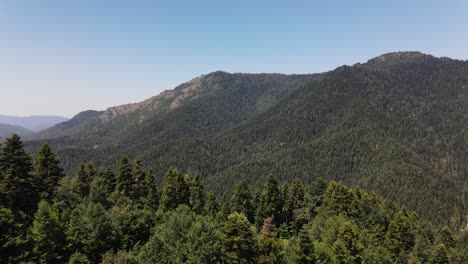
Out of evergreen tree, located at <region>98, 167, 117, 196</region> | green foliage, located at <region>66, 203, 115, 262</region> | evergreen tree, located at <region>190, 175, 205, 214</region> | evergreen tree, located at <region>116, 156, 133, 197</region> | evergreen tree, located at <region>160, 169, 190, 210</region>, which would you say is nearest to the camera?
green foliage, located at <region>66, 203, 115, 262</region>

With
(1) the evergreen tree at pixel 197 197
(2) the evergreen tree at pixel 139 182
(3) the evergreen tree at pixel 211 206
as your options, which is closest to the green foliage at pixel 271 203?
(3) the evergreen tree at pixel 211 206

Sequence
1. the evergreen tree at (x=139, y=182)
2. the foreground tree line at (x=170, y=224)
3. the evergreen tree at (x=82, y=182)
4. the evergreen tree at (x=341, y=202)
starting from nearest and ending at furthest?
the foreground tree line at (x=170, y=224), the evergreen tree at (x=82, y=182), the evergreen tree at (x=341, y=202), the evergreen tree at (x=139, y=182)

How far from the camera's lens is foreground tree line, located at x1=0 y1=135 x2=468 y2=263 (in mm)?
38219

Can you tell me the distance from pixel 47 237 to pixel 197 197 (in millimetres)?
Result: 37620

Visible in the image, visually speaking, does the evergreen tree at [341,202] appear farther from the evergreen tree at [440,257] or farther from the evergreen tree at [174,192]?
the evergreen tree at [174,192]

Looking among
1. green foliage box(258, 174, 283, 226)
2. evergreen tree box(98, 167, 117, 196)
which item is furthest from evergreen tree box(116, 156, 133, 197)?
green foliage box(258, 174, 283, 226)

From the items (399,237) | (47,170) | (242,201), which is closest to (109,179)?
(47,170)

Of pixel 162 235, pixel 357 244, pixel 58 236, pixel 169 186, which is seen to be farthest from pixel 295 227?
pixel 58 236

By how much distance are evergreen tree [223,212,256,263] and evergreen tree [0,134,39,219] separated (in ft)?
87.7

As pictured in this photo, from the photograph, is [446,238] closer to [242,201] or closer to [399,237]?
[399,237]

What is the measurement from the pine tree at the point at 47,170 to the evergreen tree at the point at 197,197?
87.3 ft

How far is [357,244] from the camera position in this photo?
50.5m

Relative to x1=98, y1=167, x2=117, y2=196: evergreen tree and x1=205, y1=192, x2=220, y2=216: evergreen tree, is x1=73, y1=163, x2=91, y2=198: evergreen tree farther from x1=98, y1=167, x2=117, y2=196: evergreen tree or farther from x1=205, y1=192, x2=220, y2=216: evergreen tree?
x1=205, y1=192, x2=220, y2=216: evergreen tree

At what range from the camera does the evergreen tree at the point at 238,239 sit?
143 ft
